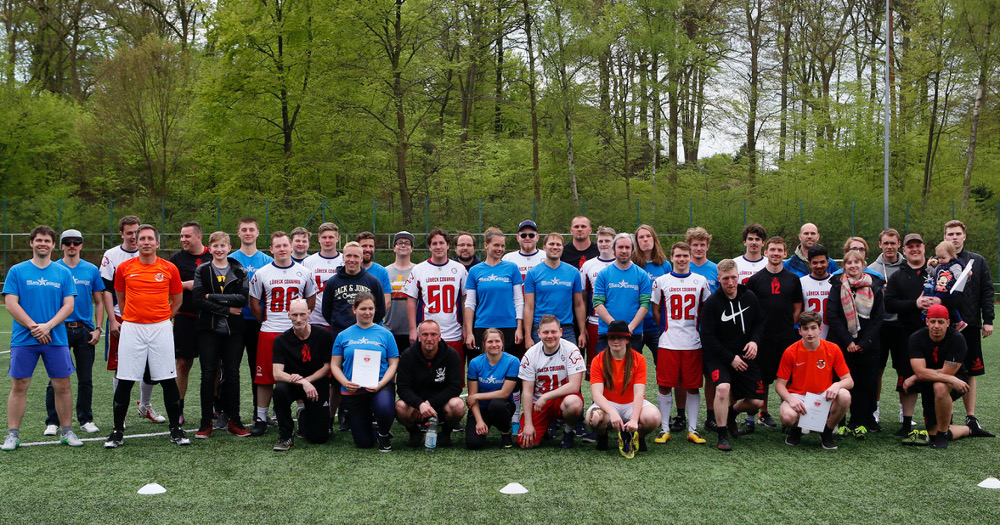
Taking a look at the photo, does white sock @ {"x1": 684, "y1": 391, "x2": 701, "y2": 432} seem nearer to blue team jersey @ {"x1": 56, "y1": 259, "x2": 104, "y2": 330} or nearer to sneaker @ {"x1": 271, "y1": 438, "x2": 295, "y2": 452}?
sneaker @ {"x1": 271, "y1": 438, "x2": 295, "y2": 452}

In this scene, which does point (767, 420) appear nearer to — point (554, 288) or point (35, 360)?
point (554, 288)

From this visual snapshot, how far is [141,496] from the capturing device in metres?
4.51

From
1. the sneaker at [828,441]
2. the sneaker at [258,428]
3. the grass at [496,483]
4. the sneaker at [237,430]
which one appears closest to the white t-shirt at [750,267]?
the grass at [496,483]

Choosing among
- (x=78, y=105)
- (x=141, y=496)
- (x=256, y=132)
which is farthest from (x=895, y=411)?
(x=78, y=105)

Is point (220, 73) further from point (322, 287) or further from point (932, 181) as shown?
point (932, 181)

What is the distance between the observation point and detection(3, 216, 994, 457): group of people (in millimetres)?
5762

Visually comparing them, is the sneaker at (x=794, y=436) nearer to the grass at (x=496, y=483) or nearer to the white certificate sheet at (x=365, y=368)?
the grass at (x=496, y=483)

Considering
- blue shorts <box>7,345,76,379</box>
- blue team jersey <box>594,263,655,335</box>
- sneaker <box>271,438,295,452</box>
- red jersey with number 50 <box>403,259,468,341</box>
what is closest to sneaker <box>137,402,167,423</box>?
blue shorts <box>7,345,76,379</box>

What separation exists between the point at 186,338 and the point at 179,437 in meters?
0.92

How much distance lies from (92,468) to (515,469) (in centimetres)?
288

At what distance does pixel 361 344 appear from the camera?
5.94 meters

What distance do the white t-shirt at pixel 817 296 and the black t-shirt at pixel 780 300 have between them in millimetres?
150

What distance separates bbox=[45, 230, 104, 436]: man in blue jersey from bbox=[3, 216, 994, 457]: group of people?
2cm

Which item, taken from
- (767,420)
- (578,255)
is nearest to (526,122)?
(578,255)
